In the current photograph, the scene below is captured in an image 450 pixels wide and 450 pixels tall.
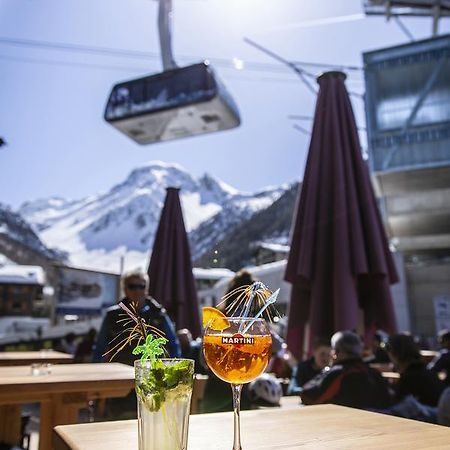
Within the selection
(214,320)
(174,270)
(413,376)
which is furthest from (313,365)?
(214,320)

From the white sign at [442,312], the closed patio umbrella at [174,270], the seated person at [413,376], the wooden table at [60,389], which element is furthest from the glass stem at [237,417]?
the white sign at [442,312]

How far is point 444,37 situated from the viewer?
10922 mm

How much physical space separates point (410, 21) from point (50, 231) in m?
69.7

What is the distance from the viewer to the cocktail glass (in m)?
0.67

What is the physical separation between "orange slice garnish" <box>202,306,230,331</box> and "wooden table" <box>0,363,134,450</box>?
997 mm

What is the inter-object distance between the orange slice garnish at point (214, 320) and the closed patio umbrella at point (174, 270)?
4197 millimetres

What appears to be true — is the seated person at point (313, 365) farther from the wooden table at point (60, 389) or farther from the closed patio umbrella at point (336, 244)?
the wooden table at point (60, 389)

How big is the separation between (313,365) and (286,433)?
7.89ft

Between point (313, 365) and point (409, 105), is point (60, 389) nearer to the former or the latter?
point (313, 365)

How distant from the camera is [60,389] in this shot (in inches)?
64.9

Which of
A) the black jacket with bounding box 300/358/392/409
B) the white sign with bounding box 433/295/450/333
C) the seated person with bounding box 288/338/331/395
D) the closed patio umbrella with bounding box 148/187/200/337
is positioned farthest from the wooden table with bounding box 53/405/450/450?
the white sign with bounding box 433/295/450/333

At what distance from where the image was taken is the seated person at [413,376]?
2473 mm

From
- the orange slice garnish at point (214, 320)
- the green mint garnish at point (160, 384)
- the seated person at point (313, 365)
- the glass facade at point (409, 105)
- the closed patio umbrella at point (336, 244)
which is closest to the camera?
the green mint garnish at point (160, 384)

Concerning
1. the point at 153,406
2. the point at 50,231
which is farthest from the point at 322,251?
the point at 50,231
